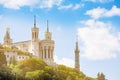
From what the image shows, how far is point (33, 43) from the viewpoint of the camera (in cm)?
14675

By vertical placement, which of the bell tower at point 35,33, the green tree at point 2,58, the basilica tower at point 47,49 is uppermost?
the bell tower at point 35,33

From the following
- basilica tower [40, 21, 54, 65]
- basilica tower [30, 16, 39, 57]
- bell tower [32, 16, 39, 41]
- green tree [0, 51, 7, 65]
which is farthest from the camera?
bell tower [32, 16, 39, 41]

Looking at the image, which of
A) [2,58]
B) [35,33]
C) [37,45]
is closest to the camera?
[2,58]

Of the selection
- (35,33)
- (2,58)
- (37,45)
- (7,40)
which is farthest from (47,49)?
(2,58)

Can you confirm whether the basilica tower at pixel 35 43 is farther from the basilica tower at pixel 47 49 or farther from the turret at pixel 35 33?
the basilica tower at pixel 47 49

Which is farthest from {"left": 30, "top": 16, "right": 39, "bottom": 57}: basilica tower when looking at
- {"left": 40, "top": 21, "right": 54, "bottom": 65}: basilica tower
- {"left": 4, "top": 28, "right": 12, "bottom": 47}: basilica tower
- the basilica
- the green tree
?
the green tree

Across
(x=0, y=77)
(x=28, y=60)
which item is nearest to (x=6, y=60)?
(x=28, y=60)

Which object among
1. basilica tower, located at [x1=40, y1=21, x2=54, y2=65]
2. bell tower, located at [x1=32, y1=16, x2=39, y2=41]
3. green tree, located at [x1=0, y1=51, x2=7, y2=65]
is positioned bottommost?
green tree, located at [x1=0, y1=51, x2=7, y2=65]

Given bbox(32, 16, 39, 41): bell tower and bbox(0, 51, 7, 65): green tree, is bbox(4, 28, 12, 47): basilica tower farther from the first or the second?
bbox(0, 51, 7, 65): green tree

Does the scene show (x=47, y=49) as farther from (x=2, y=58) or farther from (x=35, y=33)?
(x=2, y=58)

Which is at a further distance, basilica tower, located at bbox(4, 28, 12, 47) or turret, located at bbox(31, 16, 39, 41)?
turret, located at bbox(31, 16, 39, 41)

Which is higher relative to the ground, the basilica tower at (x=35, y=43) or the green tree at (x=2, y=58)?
the basilica tower at (x=35, y=43)

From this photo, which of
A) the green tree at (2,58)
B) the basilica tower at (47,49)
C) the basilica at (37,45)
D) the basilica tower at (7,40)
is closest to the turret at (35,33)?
the basilica at (37,45)

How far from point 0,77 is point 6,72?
13.1ft
